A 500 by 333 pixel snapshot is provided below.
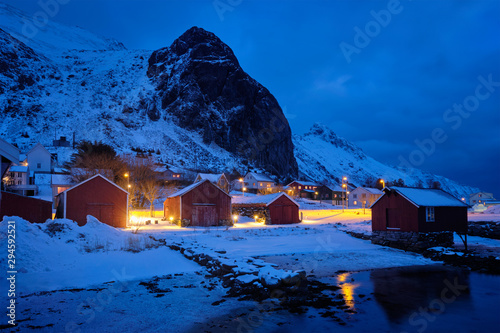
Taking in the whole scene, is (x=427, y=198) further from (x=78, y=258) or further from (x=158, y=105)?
(x=158, y=105)

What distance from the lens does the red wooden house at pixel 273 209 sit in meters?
44.4

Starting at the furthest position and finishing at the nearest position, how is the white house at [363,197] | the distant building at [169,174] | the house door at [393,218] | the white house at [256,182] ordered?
the white house at [256,182]
the distant building at [169,174]
the white house at [363,197]
the house door at [393,218]

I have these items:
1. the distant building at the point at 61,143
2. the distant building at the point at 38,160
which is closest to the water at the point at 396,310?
the distant building at the point at 38,160

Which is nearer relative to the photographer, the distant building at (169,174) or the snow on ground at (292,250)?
the snow on ground at (292,250)

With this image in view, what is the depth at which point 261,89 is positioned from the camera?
5846 inches

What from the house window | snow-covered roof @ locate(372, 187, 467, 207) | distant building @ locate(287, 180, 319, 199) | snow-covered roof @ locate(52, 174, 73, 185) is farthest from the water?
distant building @ locate(287, 180, 319, 199)

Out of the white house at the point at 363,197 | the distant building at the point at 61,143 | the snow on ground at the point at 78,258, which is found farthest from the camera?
the distant building at the point at 61,143

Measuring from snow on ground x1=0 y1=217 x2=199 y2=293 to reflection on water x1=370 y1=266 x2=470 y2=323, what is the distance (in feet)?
31.0

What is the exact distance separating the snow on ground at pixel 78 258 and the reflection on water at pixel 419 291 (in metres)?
9.45

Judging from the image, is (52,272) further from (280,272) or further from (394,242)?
(394,242)

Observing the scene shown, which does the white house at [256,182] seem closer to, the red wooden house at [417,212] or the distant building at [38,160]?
the distant building at [38,160]

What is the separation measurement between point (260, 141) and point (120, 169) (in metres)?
84.6

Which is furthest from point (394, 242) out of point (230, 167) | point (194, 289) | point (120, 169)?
point (230, 167)

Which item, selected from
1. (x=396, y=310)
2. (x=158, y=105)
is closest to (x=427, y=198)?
(x=396, y=310)
